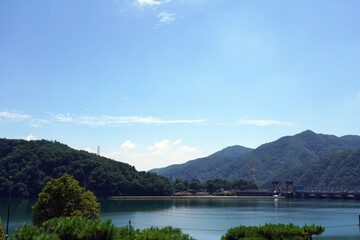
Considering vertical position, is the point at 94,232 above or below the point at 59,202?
above

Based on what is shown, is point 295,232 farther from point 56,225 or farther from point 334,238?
point 334,238

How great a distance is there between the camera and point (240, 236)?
30.4 metres

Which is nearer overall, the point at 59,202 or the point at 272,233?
the point at 272,233

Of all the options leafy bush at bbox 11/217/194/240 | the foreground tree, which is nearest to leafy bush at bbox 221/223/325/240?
leafy bush at bbox 11/217/194/240

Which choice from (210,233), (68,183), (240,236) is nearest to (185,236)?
(240,236)

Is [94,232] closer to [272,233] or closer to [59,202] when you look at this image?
[272,233]

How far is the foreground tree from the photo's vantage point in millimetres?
49656

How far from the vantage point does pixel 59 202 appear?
5069 centimetres

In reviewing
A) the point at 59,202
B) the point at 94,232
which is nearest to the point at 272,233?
the point at 94,232

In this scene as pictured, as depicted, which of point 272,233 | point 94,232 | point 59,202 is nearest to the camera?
point 94,232

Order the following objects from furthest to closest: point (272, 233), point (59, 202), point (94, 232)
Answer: point (59, 202)
point (272, 233)
point (94, 232)

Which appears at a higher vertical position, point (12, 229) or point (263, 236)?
point (263, 236)

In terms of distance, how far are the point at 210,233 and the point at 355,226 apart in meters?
40.5

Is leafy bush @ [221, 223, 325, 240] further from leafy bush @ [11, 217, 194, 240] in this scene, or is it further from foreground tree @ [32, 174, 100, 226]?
foreground tree @ [32, 174, 100, 226]
